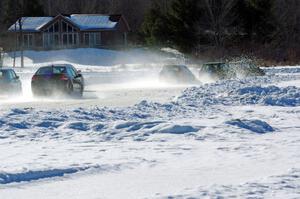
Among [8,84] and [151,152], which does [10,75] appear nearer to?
[8,84]

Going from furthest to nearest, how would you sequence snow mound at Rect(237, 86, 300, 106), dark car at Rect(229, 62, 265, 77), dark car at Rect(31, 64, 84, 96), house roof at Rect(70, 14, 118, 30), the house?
the house < house roof at Rect(70, 14, 118, 30) < dark car at Rect(229, 62, 265, 77) < dark car at Rect(31, 64, 84, 96) < snow mound at Rect(237, 86, 300, 106)

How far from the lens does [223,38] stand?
73688 mm

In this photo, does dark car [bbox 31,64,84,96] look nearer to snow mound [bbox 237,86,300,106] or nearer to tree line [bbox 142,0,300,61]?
snow mound [bbox 237,86,300,106]

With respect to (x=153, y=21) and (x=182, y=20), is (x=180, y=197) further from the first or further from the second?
(x=153, y=21)

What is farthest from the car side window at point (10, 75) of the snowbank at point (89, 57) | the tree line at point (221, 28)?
the snowbank at point (89, 57)

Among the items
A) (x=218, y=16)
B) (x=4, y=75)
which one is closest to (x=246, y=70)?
(x=4, y=75)

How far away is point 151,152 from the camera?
1134 cm

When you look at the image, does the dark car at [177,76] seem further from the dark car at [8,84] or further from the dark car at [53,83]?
the dark car at [8,84]

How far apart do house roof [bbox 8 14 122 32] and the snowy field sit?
218 ft

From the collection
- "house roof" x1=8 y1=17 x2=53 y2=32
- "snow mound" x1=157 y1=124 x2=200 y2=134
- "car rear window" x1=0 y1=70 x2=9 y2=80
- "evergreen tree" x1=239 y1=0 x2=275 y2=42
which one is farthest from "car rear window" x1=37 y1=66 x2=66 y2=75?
"house roof" x1=8 y1=17 x2=53 y2=32

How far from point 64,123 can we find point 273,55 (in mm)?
56857

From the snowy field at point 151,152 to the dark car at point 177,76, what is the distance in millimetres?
17636

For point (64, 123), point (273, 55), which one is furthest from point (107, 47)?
point (64, 123)

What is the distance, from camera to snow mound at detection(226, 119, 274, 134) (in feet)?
46.1
